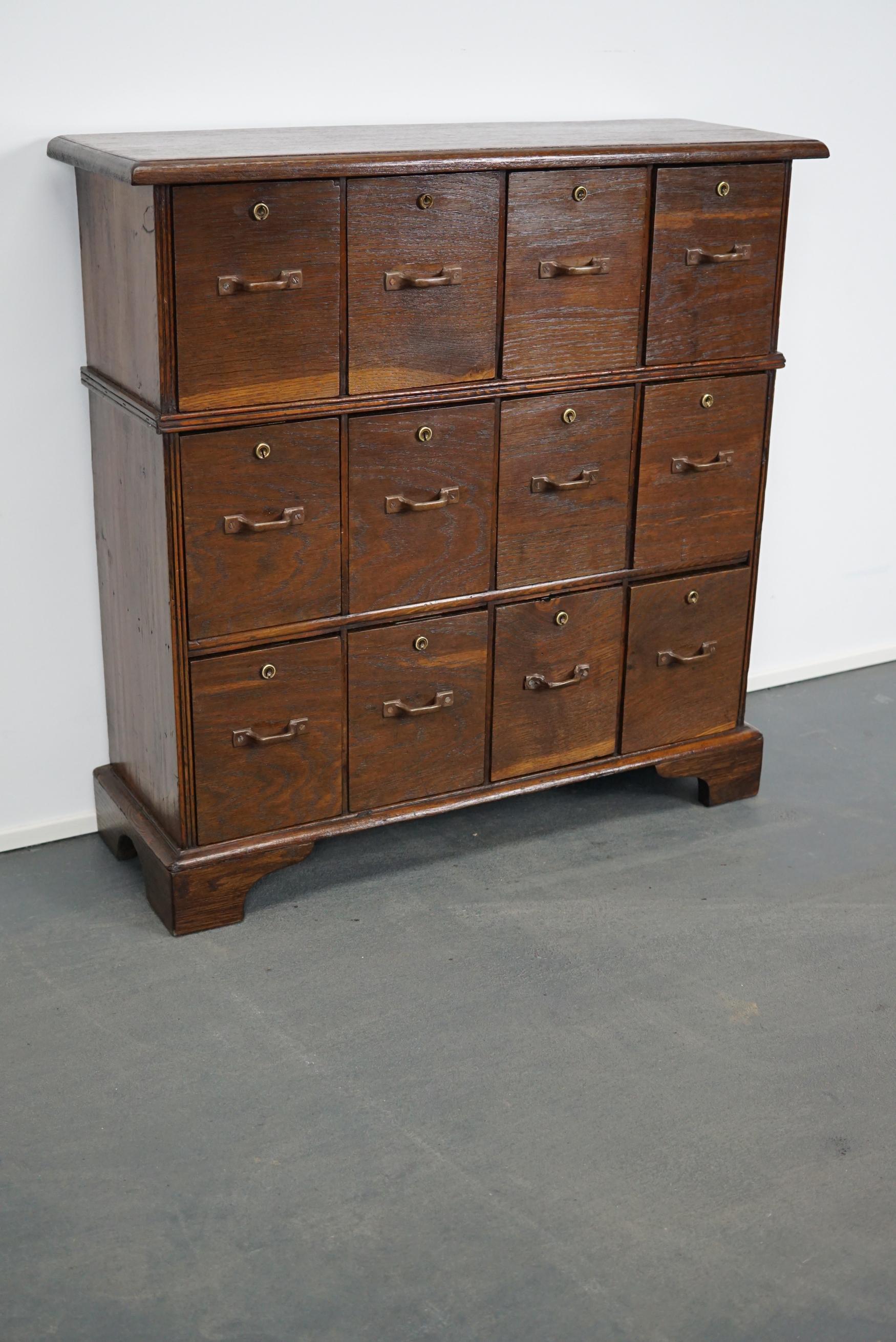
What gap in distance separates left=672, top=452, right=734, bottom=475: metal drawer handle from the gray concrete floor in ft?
2.30

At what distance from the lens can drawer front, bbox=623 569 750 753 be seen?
2.86m

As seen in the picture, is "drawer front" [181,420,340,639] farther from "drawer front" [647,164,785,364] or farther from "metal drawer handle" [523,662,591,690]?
"drawer front" [647,164,785,364]

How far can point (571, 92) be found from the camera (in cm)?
294

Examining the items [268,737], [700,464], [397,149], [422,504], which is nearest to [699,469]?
[700,464]

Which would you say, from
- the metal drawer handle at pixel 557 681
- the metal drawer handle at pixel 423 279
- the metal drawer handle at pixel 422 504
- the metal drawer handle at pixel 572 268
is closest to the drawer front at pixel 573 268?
the metal drawer handle at pixel 572 268

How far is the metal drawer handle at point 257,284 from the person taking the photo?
2.22 meters

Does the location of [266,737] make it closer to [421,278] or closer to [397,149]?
[421,278]

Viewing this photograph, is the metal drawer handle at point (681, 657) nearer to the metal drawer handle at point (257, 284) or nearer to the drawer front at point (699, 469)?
the drawer front at point (699, 469)

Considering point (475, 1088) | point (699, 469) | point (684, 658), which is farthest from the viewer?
point (684, 658)

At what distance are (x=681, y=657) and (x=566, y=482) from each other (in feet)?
1.56

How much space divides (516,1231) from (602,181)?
163 centimetres

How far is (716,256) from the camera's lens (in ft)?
8.57

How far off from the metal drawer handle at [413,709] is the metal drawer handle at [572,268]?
0.73 metres

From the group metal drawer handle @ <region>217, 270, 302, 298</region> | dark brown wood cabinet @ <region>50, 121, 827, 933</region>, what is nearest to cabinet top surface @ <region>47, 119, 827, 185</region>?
dark brown wood cabinet @ <region>50, 121, 827, 933</region>
